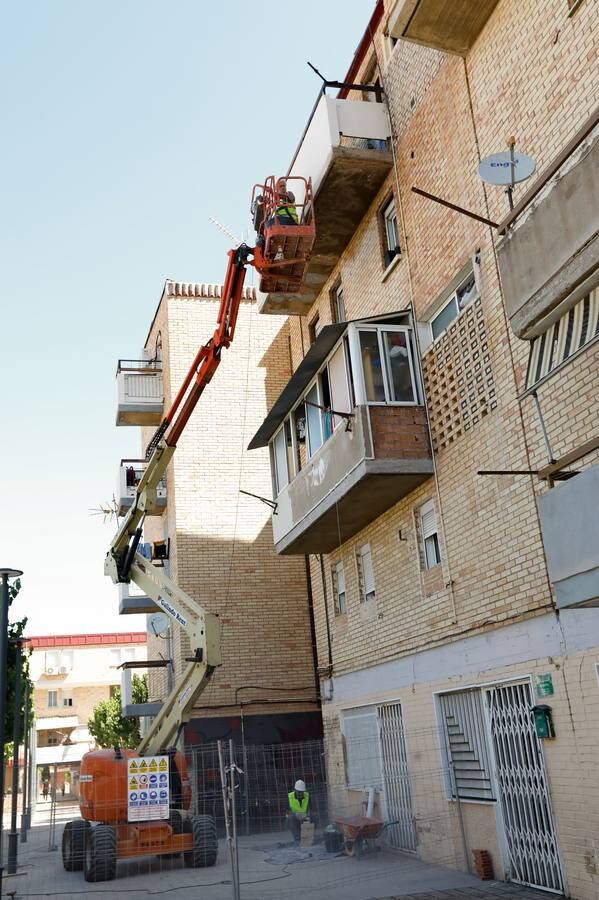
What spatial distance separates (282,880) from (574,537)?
720cm

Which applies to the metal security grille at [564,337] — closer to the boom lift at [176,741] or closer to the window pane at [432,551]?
the window pane at [432,551]

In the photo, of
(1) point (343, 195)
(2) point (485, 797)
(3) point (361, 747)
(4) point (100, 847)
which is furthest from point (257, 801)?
(1) point (343, 195)

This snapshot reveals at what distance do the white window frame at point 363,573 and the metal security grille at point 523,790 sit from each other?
459 cm

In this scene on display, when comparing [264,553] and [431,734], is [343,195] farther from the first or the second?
[264,553]

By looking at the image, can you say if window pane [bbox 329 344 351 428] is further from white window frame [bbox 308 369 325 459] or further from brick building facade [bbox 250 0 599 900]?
white window frame [bbox 308 369 325 459]

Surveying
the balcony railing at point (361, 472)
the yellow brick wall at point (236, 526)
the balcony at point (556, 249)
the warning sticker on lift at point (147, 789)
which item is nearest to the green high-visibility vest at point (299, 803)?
the warning sticker on lift at point (147, 789)

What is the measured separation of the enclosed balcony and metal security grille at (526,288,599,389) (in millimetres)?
4665

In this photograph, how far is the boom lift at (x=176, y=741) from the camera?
1378 centimetres

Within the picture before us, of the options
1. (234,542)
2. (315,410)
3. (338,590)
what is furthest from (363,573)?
(234,542)

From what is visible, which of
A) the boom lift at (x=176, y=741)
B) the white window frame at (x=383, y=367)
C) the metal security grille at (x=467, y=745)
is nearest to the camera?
the metal security grille at (x=467, y=745)

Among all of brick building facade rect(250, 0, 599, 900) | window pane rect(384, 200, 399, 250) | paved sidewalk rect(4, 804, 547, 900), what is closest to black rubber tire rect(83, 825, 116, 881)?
paved sidewalk rect(4, 804, 547, 900)

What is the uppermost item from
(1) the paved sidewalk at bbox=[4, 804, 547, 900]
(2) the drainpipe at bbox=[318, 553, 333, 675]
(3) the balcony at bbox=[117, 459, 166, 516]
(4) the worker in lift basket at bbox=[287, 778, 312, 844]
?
(3) the balcony at bbox=[117, 459, 166, 516]

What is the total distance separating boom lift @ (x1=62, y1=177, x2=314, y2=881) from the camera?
13.8 metres

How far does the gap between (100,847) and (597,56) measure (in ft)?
42.1
